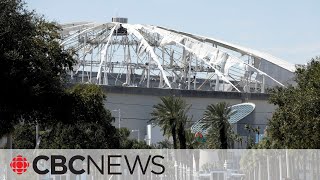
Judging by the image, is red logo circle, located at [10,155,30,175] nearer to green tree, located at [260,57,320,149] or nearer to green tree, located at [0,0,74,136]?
green tree, located at [0,0,74,136]

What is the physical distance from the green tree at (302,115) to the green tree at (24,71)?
14.8 m

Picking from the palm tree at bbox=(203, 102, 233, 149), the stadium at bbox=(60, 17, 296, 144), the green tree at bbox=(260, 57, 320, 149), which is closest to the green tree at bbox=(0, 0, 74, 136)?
the green tree at bbox=(260, 57, 320, 149)

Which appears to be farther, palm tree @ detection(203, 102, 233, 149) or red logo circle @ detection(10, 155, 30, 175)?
palm tree @ detection(203, 102, 233, 149)

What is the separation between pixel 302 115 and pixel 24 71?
18123mm

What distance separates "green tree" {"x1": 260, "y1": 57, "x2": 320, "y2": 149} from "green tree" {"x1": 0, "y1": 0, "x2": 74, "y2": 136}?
14.8 meters

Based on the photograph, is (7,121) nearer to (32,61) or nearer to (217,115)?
(32,61)

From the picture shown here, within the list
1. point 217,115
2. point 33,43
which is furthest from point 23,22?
point 217,115

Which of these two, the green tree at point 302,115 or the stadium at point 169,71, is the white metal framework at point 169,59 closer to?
the stadium at point 169,71

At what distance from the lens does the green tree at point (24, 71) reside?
29938 mm

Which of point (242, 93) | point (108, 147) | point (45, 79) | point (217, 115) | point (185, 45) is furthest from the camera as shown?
point (185, 45)

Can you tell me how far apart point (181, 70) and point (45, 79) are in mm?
129658

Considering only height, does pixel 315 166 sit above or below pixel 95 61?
below

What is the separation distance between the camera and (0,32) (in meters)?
29.7

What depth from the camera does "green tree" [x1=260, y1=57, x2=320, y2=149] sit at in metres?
43.0
